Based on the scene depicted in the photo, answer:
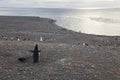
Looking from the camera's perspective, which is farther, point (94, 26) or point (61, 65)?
point (94, 26)

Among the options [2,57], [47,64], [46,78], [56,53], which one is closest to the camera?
[46,78]

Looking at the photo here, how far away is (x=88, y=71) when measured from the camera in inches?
682

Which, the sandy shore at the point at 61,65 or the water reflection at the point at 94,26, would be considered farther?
the water reflection at the point at 94,26

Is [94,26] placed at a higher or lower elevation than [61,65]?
higher

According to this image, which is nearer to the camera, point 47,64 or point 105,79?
point 105,79

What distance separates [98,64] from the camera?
1912 cm

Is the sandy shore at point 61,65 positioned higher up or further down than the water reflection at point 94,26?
further down

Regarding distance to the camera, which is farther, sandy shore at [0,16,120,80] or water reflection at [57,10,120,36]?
water reflection at [57,10,120,36]

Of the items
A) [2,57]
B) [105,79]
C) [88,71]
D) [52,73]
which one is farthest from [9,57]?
[105,79]

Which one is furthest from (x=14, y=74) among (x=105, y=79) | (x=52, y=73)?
(x=105, y=79)

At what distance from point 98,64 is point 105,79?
3.06 meters

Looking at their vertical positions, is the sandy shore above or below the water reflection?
below

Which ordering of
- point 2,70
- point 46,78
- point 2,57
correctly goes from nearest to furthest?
point 46,78
point 2,70
point 2,57

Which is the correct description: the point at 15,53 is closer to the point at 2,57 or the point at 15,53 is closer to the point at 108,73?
the point at 2,57
